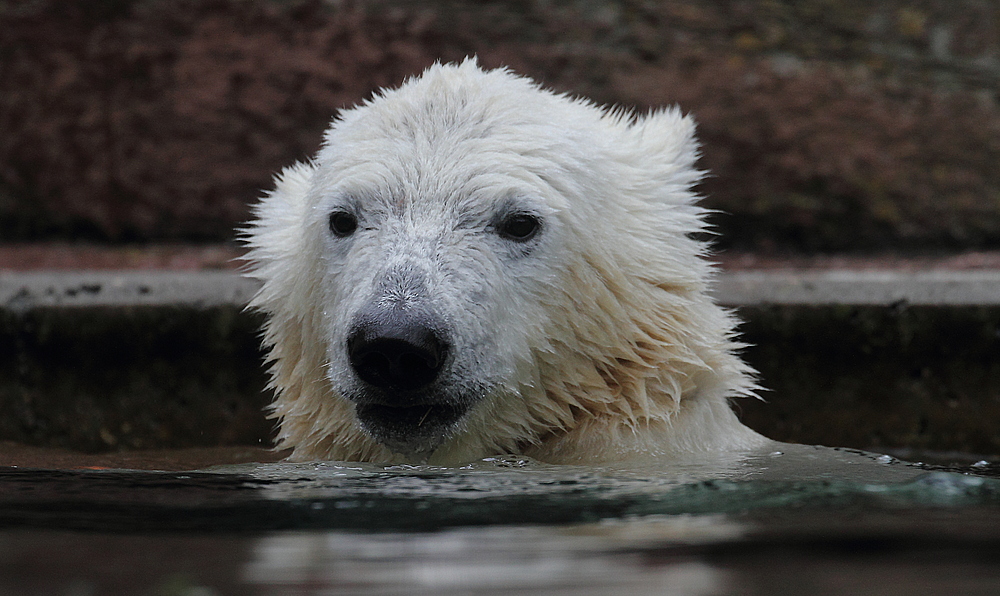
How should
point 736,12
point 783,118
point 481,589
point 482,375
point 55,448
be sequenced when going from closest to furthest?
point 481,589 → point 482,375 → point 55,448 → point 783,118 → point 736,12

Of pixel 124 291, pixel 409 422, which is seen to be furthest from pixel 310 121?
pixel 409 422

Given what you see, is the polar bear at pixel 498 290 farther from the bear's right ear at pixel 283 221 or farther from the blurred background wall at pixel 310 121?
the blurred background wall at pixel 310 121

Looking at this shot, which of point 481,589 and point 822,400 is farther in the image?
point 822,400

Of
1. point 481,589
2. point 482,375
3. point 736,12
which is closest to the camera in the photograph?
point 481,589

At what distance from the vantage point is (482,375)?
11.0 ft

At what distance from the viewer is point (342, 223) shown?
3701 millimetres

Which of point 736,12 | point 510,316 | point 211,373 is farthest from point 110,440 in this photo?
point 736,12

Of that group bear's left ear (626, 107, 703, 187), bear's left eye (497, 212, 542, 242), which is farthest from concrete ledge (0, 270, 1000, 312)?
bear's left eye (497, 212, 542, 242)

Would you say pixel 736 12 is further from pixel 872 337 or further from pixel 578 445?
pixel 578 445

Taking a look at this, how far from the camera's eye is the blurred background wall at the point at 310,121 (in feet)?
24.2

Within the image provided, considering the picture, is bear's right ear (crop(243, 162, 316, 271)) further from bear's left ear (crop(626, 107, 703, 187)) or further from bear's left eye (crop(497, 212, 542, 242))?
bear's left ear (crop(626, 107, 703, 187))

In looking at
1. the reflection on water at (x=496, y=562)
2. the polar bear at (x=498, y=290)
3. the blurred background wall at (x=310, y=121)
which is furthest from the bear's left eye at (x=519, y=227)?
the blurred background wall at (x=310, y=121)

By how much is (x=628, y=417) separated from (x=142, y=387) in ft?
9.53

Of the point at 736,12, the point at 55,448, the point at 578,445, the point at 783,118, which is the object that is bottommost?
the point at 55,448
